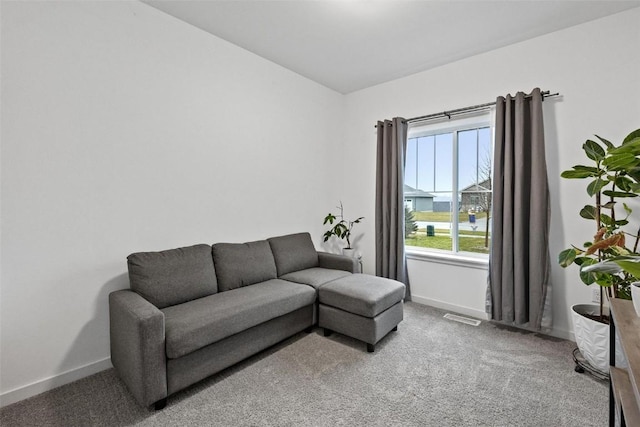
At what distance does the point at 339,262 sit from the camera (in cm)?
324

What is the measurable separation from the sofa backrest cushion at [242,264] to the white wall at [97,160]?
9.3 inches

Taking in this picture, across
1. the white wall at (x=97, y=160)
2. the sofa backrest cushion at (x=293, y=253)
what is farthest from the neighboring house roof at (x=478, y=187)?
the white wall at (x=97, y=160)

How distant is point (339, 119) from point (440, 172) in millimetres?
1594

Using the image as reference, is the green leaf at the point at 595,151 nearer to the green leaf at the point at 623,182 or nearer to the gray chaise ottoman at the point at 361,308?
the green leaf at the point at 623,182

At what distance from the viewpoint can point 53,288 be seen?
76.2 inches

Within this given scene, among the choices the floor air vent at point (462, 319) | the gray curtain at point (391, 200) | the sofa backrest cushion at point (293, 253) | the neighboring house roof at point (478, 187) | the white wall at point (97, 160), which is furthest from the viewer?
the gray curtain at point (391, 200)

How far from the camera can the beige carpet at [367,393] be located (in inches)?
65.1

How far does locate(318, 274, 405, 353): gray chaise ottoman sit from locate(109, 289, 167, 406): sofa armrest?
132 centimetres

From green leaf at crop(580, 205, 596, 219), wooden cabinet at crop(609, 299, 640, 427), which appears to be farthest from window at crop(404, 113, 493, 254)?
wooden cabinet at crop(609, 299, 640, 427)

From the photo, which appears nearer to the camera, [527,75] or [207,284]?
[207,284]

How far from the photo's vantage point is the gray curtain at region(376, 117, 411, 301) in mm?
3516

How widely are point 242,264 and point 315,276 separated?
0.72 meters

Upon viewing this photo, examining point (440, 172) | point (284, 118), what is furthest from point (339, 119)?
point (440, 172)

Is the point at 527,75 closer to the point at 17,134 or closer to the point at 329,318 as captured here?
the point at 329,318
